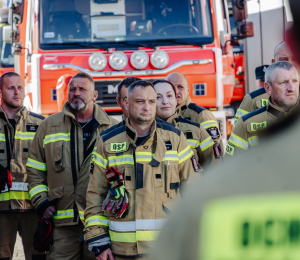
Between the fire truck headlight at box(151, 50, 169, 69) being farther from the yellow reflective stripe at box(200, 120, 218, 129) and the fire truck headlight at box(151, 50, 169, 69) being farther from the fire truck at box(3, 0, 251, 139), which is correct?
the yellow reflective stripe at box(200, 120, 218, 129)

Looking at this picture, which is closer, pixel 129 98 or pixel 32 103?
pixel 129 98

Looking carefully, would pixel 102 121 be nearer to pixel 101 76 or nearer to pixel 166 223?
pixel 101 76

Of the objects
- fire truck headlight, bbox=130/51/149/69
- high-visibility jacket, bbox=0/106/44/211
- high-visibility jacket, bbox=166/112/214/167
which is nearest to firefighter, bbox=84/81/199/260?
high-visibility jacket, bbox=166/112/214/167

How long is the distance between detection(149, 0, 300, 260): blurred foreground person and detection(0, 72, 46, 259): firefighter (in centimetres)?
355

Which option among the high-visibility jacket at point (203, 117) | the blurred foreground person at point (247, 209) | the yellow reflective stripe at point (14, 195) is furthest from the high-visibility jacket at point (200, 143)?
the blurred foreground person at point (247, 209)

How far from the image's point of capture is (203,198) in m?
0.62

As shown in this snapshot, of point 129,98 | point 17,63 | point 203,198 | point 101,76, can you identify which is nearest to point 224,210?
point 203,198

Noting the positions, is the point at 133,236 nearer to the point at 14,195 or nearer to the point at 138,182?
the point at 138,182

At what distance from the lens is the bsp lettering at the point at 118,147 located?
2.81 metres

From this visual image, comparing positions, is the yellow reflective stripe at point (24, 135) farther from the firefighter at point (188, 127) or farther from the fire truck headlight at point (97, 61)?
the fire truck headlight at point (97, 61)

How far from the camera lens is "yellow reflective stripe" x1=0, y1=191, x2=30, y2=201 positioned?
13.2ft

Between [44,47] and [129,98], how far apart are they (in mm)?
3523

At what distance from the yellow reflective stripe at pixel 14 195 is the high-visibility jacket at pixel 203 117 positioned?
1.60 meters

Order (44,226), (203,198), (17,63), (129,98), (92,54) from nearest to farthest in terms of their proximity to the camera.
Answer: (203,198) → (129,98) → (44,226) → (92,54) → (17,63)
